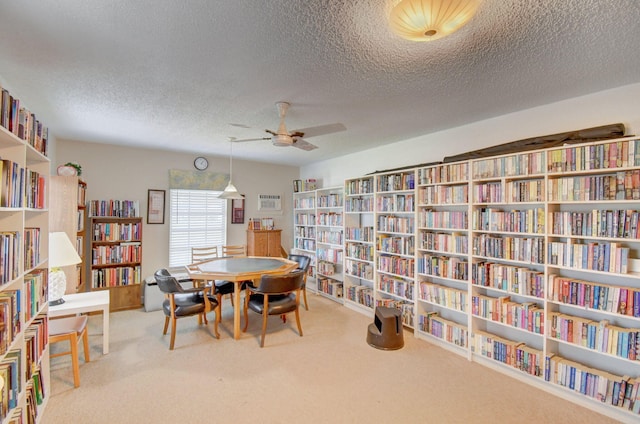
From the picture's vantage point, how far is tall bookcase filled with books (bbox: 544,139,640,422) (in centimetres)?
224

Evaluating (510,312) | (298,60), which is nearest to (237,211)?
(298,60)

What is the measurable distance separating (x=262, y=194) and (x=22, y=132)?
446 cm

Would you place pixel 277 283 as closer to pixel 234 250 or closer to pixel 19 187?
pixel 19 187

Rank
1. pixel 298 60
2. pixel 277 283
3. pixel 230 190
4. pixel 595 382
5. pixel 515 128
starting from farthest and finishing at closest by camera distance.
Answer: pixel 230 190, pixel 277 283, pixel 515 128, pixel 595 382, pixel 298 60

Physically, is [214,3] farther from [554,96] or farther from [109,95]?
[554,96]

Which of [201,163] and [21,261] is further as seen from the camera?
[201,163]

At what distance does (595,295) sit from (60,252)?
4518 millimetres

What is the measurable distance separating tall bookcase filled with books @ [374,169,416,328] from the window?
2906 millimetres

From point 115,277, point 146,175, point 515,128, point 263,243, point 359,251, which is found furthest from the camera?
point 263,243

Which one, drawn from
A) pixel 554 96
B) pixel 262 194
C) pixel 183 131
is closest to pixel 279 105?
pixel 183 131

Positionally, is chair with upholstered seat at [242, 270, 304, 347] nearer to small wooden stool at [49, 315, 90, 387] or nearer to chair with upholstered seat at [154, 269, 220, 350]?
chair with upholstered seat at [154, 269, 220, 350]

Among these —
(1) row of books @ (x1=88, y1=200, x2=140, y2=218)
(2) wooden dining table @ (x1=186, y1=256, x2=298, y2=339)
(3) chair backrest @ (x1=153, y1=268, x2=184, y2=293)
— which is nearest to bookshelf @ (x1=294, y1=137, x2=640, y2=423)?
(2) wooden dining table @ (x1=186, y1=256, x2=298, y2=339)

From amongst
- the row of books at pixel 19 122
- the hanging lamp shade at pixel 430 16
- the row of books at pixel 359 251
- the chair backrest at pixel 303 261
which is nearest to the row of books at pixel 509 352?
the row of books at pixel 359 251

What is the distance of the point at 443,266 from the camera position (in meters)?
3.46
